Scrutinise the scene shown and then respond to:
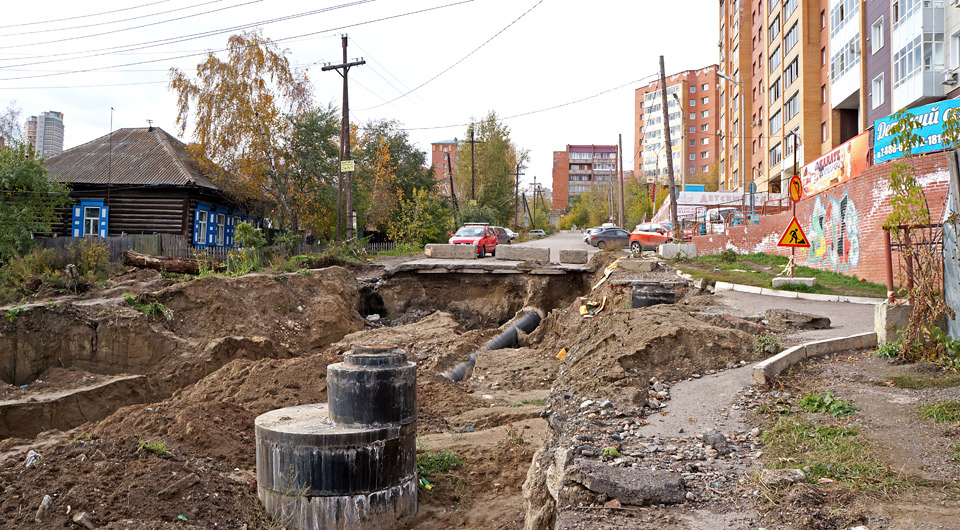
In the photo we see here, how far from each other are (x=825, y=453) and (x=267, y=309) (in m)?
15.0

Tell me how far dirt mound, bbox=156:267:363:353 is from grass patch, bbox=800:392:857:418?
1320 centimetres

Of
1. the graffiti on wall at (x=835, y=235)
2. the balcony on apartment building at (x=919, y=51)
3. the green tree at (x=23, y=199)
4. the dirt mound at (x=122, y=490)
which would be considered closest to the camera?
the dirt mound at (x=122, y=490)

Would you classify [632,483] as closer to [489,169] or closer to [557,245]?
[557,245]

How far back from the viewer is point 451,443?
8484 millimetres

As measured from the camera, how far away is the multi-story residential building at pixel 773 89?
39188 millimetres

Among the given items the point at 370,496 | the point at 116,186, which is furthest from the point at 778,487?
the point at 116,186

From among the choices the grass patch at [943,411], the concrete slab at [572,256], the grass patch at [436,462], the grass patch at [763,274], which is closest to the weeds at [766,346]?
the grass patch at [943,411]

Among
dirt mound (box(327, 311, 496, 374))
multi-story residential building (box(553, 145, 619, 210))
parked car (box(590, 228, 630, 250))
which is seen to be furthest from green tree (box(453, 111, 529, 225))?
multi-story residential building (box(553, 145, 619, 210))

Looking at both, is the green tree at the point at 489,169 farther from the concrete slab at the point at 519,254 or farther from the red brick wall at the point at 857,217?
the red brick wall at the point at 857,217

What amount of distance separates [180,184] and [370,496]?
905 inches

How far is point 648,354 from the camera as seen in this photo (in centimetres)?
800

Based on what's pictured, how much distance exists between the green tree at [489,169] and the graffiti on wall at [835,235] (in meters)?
35.1

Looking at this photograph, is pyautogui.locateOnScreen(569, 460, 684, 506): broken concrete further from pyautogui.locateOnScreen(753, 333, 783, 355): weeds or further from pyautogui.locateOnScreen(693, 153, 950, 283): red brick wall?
pyautogui.locateOnScreen(693, 153, 950, 283): red brick wall

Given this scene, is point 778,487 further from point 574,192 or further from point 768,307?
point 574,192
